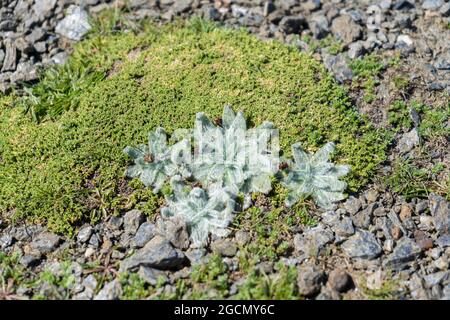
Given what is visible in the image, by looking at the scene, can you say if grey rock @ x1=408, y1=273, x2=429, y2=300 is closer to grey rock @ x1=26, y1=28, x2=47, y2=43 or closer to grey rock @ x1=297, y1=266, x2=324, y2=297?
grey rock @ x1=297, y1=266, x2=324, y2=297

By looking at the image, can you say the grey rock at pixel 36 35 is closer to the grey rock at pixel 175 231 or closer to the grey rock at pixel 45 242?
the grey rock at pixel 45 242

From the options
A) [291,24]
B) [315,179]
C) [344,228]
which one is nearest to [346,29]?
[291,24]

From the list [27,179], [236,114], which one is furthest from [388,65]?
[27,179]

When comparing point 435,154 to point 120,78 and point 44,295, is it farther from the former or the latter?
point 44,295

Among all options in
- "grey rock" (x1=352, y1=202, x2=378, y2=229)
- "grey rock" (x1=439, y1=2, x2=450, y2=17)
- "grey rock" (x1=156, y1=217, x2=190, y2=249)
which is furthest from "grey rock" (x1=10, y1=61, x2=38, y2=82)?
"grey rock" (x1=439, y1=2, x2=450, y2=17)

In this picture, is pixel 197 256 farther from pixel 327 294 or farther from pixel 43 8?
pixel 43 8
